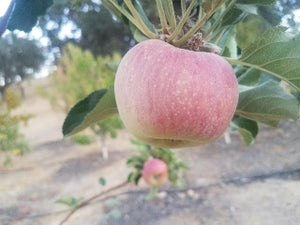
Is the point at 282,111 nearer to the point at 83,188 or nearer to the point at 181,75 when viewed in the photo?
the point at 181,75

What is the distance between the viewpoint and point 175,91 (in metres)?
0.21

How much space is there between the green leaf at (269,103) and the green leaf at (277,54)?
33mm

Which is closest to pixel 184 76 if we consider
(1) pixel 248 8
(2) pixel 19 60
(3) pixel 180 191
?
(1) pixel 248 8

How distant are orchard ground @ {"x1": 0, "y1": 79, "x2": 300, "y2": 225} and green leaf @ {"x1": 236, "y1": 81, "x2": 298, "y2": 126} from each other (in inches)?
9.3

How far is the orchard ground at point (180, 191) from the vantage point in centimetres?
77

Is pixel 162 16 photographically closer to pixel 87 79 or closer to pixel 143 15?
pixel 143 15

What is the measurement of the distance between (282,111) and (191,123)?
0.10 metres

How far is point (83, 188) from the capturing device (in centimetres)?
169

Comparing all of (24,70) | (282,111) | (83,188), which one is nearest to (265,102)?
(282,111)

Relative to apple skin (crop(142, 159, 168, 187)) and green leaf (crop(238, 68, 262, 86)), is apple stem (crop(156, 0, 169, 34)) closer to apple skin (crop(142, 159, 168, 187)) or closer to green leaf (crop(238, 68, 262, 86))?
green leaf (crop(238, 68, 262, 86))

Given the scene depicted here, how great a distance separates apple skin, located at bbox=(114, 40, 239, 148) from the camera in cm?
21

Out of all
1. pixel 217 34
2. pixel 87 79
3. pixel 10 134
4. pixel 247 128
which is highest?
pixel 217 34

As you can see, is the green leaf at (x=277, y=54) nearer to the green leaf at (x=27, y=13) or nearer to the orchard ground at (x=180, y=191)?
the green leaf at (x=27, y=13)

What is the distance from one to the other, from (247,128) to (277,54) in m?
0.13
